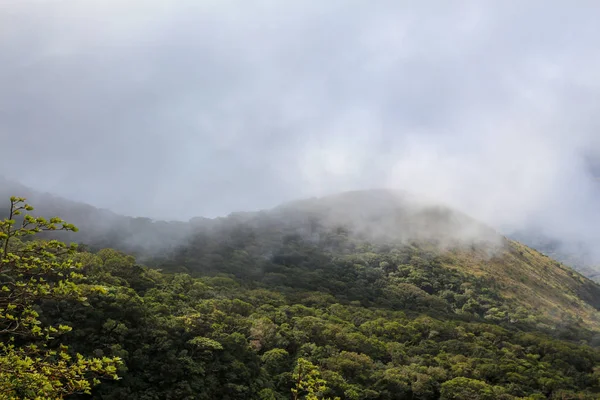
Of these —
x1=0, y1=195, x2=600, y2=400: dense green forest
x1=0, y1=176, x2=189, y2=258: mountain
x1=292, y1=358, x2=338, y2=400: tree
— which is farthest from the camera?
x1=0, y1=176, x2=189, y2=258: mountain

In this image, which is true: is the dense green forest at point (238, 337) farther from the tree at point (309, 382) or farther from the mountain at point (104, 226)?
the mountain at point (104, 226)

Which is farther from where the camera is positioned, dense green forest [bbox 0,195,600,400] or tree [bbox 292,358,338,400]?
tree [bbox 292,358,338,400]

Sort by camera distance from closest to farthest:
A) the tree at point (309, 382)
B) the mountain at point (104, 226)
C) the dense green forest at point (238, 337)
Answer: the dense green forest at point (238, 337), the tree at point (309, 382), the mountain at point (104, 226)

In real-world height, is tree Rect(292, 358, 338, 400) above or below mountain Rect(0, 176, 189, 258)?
below

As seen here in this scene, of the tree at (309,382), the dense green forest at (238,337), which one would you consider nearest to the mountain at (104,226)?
the dense green forest at (238,337)

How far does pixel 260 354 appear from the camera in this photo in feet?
248

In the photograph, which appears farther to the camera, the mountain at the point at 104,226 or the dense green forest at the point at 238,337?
the mountain at the point at 104,226

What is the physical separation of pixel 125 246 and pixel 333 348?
4176 inches

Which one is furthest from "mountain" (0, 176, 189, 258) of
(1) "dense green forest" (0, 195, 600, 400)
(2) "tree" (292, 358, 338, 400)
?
(2) "tree" (292, 358, 338, 400)

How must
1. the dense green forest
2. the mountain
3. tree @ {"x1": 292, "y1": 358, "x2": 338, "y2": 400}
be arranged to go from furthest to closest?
the mountain, tree @ {"x1": 292, "y1": 358, "x2": 338, "y2": 400}, the dense green forest

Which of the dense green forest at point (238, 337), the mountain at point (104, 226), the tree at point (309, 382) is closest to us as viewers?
the dense green forest at point (238, 337)

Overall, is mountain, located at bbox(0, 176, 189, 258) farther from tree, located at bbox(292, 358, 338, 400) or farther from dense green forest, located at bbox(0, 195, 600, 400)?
tree, located at bbox(292, 358, 338, 400)

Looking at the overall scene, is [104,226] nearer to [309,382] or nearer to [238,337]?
[238,337]

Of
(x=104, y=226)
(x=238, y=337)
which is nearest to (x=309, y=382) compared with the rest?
(x=238, y=337)
